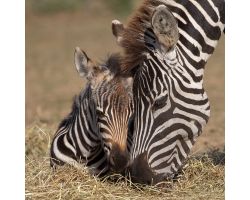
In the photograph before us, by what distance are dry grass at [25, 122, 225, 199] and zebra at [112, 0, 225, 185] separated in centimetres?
23

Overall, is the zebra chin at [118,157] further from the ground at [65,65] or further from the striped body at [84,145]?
the ground at [65,65]

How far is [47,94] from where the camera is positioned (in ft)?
48.0

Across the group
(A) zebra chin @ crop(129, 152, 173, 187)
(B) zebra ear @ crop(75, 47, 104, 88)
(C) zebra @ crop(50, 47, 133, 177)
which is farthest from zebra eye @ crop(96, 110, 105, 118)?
(A) zebra chin @ crop(129, 152, 173, 187)

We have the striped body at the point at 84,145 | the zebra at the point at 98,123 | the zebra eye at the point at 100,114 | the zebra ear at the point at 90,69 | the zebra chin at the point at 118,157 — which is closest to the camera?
the zebra chin at the point at 118,157

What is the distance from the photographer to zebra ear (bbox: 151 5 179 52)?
13.6 ft

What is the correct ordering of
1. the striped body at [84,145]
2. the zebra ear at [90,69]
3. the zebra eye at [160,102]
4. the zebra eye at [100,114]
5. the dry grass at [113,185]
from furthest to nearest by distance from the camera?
the striped body at [84,145]
the zebra ear at [90,69]
the zebra eye at [100,114]
the dry grass at [113,185]
the zebra eye at [160,102]

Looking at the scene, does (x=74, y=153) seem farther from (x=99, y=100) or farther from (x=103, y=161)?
(x=99, y=100)

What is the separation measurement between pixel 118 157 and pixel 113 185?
58 centimetres

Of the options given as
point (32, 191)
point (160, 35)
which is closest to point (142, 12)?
point (160, 35)

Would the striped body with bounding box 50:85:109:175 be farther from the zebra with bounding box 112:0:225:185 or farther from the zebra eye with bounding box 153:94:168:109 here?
the zebra eye with bounding box 153:94:168:109

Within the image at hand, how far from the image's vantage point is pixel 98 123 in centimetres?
487

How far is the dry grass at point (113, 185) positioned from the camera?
14.5 ft

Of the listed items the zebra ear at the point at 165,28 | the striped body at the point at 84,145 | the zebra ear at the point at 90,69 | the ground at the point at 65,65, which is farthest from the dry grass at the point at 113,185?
the zebra ear at the point at 165,28

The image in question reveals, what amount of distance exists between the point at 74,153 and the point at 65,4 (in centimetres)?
2807
